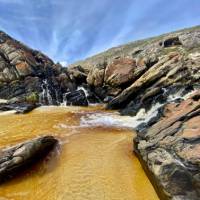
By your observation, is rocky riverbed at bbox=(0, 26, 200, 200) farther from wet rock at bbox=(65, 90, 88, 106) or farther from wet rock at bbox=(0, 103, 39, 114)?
wet rock at bbox=(0, 103, 39, 114)

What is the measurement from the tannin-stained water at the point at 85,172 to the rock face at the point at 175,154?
2.85ft

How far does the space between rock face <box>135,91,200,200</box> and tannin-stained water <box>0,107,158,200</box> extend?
34.3 inches

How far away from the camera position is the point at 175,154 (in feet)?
33.7

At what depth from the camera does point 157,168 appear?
421 inches

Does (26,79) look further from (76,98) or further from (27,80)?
(76,98)

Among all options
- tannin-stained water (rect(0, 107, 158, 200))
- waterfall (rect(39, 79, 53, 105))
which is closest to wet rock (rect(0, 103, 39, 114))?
waterfall (rect(39, 79, 53, 105))

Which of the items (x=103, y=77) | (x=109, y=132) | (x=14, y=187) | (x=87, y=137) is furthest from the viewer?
(x=103, y=77)

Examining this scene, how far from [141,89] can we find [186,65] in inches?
243

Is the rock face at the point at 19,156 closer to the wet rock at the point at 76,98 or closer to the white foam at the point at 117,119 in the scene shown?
the white foam at the point at 117,119

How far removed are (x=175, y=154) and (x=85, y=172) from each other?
457cm

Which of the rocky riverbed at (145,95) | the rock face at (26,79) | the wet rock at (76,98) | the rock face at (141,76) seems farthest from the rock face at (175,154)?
the rock face at (26,79)

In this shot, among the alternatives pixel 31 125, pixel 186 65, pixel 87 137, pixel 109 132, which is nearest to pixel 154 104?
pixel 186 65

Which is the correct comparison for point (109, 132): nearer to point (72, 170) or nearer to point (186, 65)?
point (72, 170)

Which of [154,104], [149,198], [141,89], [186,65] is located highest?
[186,65]
